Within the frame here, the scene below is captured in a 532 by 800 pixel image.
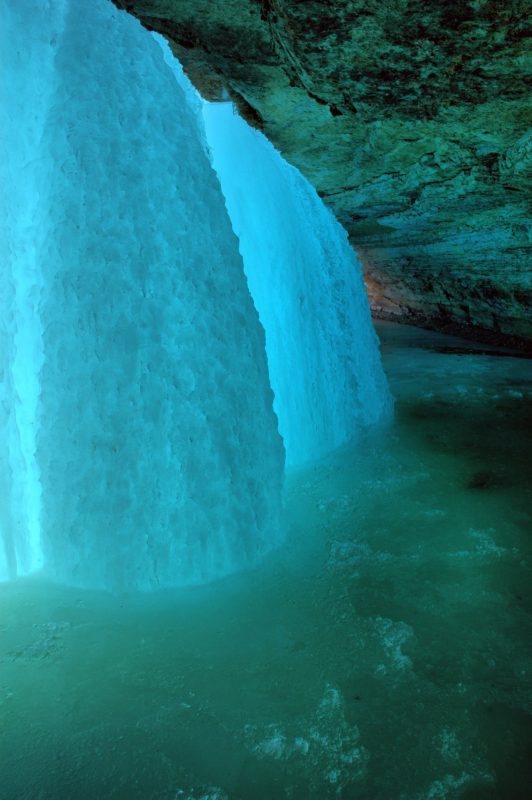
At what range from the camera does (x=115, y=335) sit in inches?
95.6

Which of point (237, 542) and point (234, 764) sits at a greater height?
point (237, 542)

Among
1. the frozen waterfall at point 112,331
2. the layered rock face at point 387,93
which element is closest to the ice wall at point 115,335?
the frozen waterfall at point 112,331

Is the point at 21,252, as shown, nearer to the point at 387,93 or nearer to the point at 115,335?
the point at 115,335

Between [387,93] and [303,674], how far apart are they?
11.5 feet

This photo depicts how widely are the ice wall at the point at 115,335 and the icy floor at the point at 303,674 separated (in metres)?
0.26

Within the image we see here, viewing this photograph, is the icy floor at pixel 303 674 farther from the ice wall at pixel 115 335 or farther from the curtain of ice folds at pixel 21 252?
the curtain of ice folds at pixel 21 252

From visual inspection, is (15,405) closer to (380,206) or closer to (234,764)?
(234,764)

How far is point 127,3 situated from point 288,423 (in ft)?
9.28

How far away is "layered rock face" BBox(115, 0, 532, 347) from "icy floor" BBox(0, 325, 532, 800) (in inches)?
107

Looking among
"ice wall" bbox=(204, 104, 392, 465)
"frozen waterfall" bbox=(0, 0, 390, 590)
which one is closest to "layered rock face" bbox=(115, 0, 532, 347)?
"ice wall" bbox=(204, 104, 392, 465)

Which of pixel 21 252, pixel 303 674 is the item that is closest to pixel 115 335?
pixel 21 252

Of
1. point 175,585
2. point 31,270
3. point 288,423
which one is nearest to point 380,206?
point 288,423

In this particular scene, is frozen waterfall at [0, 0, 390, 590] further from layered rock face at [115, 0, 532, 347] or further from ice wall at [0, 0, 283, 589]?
layered rock face at [115, 0, 532, 347]

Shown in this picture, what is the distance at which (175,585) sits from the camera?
8.14 ft
